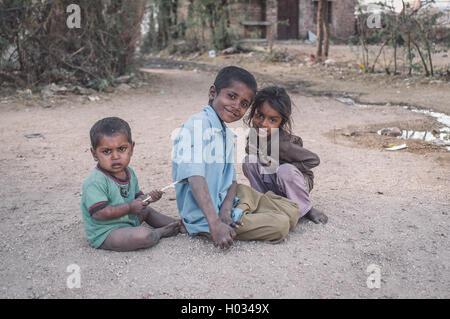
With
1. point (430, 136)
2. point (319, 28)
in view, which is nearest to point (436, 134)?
point (430, 136)

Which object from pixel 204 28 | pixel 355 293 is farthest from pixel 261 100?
pixel 204 28

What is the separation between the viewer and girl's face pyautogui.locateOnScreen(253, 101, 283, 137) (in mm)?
2354

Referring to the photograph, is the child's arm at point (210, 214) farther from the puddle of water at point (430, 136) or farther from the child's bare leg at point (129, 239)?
the puddle of water at point (430, 136)

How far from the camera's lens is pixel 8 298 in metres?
1.73

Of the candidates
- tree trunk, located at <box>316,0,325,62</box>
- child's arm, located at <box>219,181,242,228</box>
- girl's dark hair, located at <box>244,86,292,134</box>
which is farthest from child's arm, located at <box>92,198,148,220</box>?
tree trunk, located at <box>316,0,325,62</box>

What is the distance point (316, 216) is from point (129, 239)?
1.15 meters

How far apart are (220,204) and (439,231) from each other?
1.31 meters

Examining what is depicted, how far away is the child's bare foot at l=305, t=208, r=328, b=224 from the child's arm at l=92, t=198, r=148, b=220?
1049mm

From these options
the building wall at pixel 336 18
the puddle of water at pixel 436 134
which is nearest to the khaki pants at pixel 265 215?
the puddle of water at pixel 436 134

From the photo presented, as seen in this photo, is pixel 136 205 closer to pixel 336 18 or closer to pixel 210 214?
pixel 210 214

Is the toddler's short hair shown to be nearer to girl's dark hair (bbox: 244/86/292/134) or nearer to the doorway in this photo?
girl's dark hair (bbox: 244/86/292/134)

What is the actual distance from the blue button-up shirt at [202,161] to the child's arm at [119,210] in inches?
9.8

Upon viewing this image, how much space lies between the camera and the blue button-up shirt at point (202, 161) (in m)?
2.09
